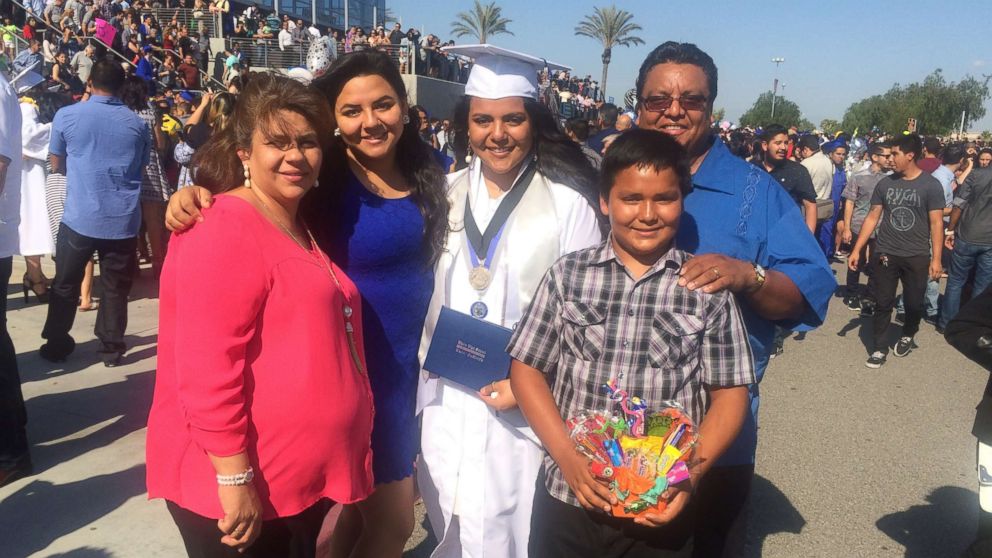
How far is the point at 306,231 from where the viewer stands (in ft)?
6.96

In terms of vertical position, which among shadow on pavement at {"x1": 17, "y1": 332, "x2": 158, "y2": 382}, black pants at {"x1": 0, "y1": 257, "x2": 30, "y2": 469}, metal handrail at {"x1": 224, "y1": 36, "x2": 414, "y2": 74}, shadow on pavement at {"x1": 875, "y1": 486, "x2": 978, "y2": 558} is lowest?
shadow on pavement at {"x1": 875, "y1": 486, "x2": 978, "y2": 558}

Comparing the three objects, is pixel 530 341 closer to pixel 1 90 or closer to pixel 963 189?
pixel 1 90

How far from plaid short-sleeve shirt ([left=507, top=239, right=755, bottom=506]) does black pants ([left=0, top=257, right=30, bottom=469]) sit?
2.83 metres

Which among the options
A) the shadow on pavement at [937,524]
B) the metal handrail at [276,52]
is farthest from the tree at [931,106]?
the shadow on pavement at [937,524]

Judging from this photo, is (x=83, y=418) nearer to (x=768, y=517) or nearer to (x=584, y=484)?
(x=584, y=484)

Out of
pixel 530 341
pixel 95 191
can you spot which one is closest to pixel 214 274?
pixel 530 341

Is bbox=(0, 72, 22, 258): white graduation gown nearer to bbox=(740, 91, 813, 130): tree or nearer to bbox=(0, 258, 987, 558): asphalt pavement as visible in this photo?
bbox=(0, 258, 987, 558): asphalt pavement

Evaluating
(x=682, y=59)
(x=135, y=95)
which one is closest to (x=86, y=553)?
(x=682, y=59)

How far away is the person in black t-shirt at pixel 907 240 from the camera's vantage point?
6.61m

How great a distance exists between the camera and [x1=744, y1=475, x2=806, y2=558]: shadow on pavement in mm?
3580

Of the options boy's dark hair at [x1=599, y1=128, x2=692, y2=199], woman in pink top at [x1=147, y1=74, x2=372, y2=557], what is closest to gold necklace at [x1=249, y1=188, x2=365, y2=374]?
woman in pink top at [x1=147, y1=74, x2=372, y2=557]

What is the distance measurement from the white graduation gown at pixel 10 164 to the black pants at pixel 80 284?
1273 millimetres

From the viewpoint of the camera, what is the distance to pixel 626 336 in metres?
1.92

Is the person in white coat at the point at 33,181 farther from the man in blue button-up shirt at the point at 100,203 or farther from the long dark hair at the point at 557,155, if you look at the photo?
the long dark hair at the point at 557,155
